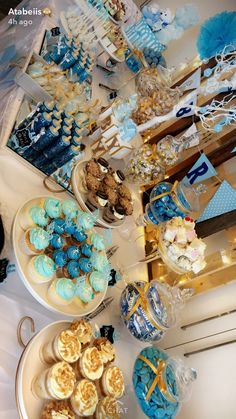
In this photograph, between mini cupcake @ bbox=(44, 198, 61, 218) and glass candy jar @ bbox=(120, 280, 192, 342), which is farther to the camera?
glass candy jar @ bbox=(120, 280, 192, 342)

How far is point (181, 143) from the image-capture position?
2.37m

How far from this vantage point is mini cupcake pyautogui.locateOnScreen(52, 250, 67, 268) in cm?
148

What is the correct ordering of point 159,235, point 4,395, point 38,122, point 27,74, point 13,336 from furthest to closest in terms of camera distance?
point 159,235, point 27,74, point 38,122, point 13,336, point 4,395

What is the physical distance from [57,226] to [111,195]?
1.44 ft

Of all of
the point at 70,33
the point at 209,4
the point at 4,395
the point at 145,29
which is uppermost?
the point at 70,33

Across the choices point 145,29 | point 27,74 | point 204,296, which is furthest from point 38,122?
point 145,29

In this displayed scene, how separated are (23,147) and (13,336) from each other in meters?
0.80

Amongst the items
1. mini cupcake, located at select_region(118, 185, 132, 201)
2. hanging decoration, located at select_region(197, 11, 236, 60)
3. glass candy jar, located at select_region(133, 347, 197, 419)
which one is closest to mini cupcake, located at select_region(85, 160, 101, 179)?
mini cupcake, located at select_region(118, 185, 132, 201)

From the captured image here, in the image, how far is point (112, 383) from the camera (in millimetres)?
1427

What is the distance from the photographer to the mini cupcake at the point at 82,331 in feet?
4.62

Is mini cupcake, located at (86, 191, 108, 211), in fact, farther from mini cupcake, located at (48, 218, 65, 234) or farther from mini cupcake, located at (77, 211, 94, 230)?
mini cupcake, located at (48, 218, 65, 234)

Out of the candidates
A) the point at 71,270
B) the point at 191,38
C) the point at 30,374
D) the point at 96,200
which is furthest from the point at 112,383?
the point at 191,38

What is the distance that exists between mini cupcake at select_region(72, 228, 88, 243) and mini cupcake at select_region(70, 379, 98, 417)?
22.5 inches

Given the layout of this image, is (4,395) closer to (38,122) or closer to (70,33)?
(38,122)
